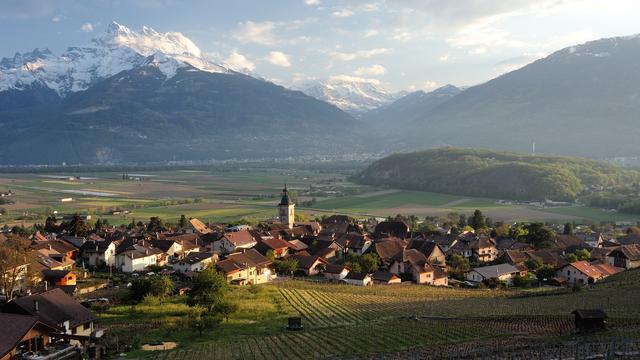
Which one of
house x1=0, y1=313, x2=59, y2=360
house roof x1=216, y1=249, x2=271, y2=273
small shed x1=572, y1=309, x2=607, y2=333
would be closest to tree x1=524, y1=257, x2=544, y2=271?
house roof x1=216, y1=249, x2=271, y2=273

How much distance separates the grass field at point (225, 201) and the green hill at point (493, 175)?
23.8ft

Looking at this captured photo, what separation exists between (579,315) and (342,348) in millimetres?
9939

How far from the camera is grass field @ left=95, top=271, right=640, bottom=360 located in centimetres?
2406

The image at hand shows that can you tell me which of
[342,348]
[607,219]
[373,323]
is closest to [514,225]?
[607,219]

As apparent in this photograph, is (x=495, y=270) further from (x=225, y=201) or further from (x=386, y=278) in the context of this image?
(x=225, y=201)

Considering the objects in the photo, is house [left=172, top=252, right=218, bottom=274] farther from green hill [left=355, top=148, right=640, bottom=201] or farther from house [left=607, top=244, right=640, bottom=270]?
green hill [left=355, top=148, right=640, bottom=201]

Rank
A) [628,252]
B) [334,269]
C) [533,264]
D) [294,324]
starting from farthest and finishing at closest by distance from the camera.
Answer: [628,252], [533,264], [334,269], [294,324]

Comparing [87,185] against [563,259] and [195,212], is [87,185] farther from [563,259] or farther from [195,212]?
[563,259]

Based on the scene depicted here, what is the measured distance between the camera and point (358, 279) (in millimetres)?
45469

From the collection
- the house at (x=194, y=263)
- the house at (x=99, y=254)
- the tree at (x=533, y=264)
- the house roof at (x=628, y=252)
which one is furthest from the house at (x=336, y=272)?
the house roof at (x=628, y=252)

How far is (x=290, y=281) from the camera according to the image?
4516 centimetres

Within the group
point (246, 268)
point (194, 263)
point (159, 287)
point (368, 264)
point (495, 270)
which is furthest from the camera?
point (368, 264)

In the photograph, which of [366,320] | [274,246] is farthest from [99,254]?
[366,320]

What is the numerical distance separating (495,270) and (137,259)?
30074 mm
